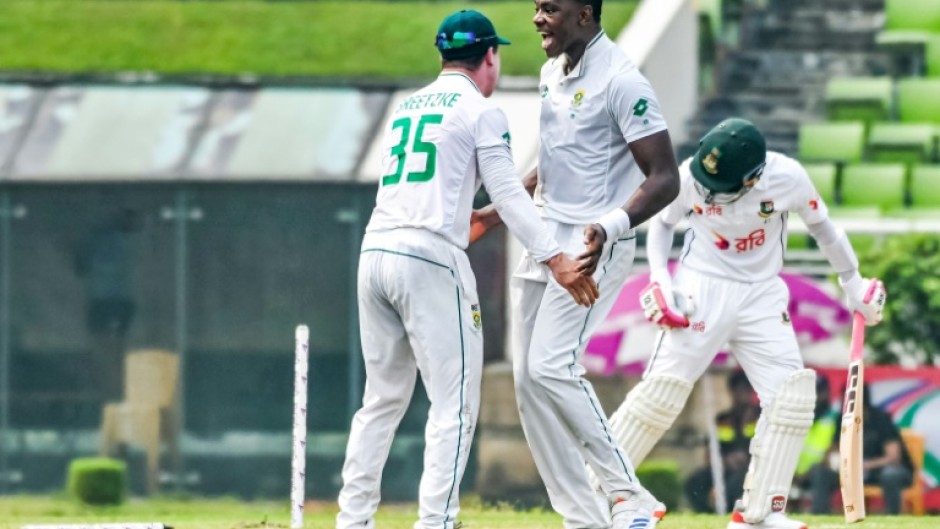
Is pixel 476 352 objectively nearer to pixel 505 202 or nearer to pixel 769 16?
pixel 505 202

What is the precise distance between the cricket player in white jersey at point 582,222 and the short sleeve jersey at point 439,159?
49cm

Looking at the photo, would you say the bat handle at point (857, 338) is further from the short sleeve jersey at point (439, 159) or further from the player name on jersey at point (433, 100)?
the player name on jersey at point (433, 100)

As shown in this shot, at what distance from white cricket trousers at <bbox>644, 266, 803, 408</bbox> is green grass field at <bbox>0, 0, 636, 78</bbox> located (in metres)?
11.8

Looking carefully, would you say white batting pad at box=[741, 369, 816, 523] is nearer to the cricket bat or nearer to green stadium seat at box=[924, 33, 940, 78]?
the cricket bat

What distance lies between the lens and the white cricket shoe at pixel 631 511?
352 inches

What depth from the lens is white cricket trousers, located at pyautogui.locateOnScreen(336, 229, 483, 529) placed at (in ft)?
28.0

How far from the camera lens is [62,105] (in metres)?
20.7

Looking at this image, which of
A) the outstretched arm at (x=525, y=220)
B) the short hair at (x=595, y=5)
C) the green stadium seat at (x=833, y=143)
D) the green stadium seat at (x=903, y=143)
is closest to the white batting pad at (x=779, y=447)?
the outstretched arm at (x=525, y=220)

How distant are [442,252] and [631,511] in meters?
1.32

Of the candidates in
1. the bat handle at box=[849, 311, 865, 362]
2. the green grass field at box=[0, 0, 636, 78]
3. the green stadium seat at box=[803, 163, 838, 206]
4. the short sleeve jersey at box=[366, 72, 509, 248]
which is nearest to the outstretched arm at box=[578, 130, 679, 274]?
the short sleeve jersey at box=[366, 72, 509, 248]

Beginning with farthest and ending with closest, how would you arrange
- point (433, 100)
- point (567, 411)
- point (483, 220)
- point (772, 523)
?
point (772, 523), point (483, 220), point (567, 411), point (433, 100)

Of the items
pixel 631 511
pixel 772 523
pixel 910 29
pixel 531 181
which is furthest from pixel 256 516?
pixel 910 29

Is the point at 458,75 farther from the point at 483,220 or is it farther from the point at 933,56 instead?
the point at 933,56

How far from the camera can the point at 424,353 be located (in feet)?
28.2
